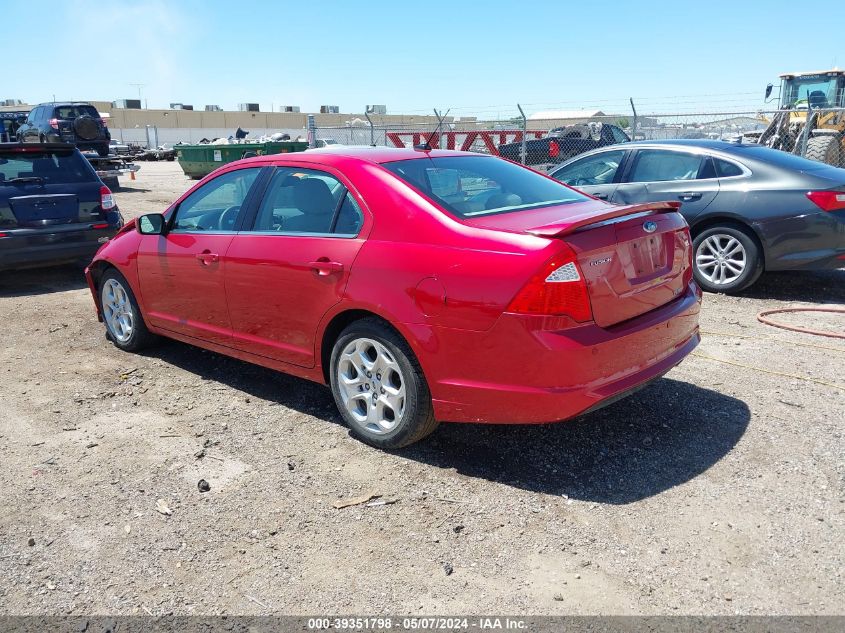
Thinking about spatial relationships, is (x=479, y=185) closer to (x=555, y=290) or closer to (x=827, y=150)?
(x=555, y=290)

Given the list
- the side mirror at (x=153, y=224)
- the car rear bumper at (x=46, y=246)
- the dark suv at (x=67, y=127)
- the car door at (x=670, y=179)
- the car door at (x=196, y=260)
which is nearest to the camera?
the car door at (x=196, y=260)

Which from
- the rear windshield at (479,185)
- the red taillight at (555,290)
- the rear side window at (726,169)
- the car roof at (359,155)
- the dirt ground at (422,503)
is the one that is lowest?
the dirt ground at (422,503)

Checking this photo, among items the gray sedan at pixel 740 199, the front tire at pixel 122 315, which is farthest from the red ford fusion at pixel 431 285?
the gray sedan at pixel 740 199

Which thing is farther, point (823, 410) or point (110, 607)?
point (823, 410)

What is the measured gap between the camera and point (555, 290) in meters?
3.23

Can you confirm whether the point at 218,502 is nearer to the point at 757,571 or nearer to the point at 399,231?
the point at 399,231

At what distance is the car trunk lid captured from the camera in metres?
3.34

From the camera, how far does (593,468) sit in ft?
12.1

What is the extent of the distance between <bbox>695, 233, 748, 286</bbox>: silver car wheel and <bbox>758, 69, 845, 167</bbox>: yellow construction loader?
16.7 feet

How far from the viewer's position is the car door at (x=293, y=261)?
3.99 m

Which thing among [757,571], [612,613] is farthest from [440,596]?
[757,571]

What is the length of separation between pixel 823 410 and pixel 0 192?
8.04 meters

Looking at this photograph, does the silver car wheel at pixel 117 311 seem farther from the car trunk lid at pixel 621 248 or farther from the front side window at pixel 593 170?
the front side window at pixel 593 170

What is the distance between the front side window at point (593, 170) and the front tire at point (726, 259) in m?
1.38
